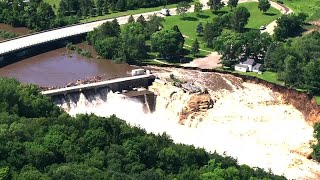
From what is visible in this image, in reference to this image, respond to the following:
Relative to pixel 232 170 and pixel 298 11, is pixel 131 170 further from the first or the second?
pixel 298 11

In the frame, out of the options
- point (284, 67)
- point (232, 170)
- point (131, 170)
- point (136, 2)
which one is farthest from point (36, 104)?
point (136, 2)

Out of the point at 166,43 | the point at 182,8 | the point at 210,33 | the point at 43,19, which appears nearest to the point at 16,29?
the point at 43,19

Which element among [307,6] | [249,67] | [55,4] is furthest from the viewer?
[55,4]

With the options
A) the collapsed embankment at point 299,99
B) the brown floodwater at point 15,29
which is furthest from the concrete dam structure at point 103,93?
the brown floodwater at point 15,29

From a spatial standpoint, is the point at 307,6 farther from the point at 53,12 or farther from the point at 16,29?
the point at 16,29

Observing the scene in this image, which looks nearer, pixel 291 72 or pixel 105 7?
pixel 291 72

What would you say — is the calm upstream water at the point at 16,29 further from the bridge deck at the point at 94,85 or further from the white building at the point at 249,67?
the white building at the point at 249,67
